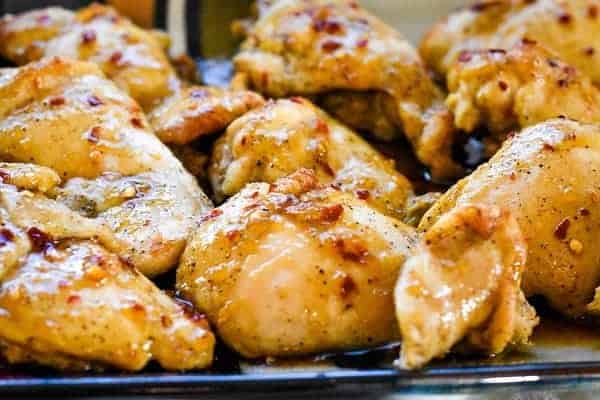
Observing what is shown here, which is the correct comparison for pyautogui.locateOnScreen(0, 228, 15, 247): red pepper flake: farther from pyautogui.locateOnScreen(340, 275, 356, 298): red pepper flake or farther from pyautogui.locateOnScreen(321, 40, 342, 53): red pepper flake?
pyautogui.locateOnScreen(321, 40, 342, 53): red pepper flake

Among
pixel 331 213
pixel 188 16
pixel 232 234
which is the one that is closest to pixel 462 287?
pixel 331 213

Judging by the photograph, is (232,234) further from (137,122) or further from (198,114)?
(198,114)

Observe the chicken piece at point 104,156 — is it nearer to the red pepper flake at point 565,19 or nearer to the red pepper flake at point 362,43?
the red pepper flake at point 362,43

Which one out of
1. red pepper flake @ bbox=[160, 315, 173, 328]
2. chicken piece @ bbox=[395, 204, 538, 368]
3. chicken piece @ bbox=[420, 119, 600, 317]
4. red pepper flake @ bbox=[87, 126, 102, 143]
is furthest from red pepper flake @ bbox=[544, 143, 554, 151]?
red pepper flake @ bbox=[87, 126, 102, 143]

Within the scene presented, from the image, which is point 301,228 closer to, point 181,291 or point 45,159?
point 181,291

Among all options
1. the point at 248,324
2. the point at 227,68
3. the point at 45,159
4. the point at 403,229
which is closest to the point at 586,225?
the point at 403,229

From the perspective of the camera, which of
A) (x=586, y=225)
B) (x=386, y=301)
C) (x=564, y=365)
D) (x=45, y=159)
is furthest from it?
(x=45, y=159)

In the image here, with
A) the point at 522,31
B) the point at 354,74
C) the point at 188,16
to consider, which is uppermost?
the point at 522,31
